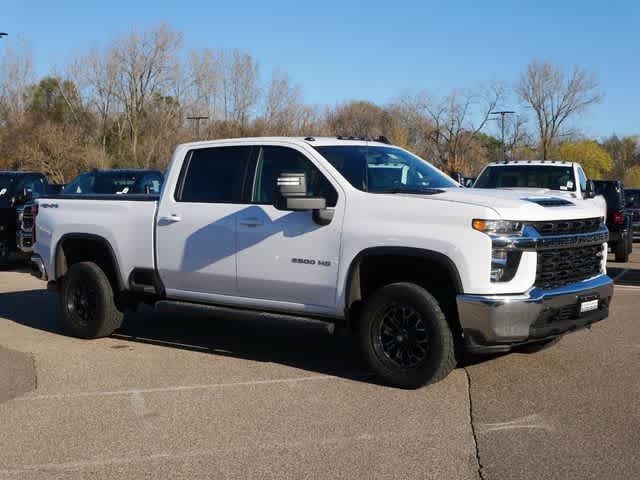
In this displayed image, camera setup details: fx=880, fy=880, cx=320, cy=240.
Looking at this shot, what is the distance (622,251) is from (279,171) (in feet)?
42.0

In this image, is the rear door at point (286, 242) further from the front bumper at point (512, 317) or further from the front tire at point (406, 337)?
the front bumper at point (512, 317)

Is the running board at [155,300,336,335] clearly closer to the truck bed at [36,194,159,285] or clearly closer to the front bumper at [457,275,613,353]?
the truck bed at [36,194,159,285]

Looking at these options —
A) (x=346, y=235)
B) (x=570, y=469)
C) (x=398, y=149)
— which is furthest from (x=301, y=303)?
(x=570, y=469)

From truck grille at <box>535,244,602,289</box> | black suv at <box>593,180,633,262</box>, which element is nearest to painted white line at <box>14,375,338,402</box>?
truck grille at <box>535,244,602,289</box>

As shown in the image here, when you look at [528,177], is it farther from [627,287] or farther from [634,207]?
[634,207]

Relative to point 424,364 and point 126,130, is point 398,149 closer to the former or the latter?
point 424,364

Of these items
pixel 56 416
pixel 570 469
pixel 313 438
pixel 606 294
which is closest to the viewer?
pixel 570 469

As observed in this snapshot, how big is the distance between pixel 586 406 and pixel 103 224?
506 cm

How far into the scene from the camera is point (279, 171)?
25.8 ft

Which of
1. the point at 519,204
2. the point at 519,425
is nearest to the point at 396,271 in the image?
the point at 519,204

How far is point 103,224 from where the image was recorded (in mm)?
8953

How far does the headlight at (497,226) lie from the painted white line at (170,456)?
1784mm

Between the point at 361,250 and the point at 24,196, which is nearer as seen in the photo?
the point at 361,250

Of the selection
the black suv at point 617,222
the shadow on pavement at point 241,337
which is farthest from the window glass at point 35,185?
the black suv at point 617,222
